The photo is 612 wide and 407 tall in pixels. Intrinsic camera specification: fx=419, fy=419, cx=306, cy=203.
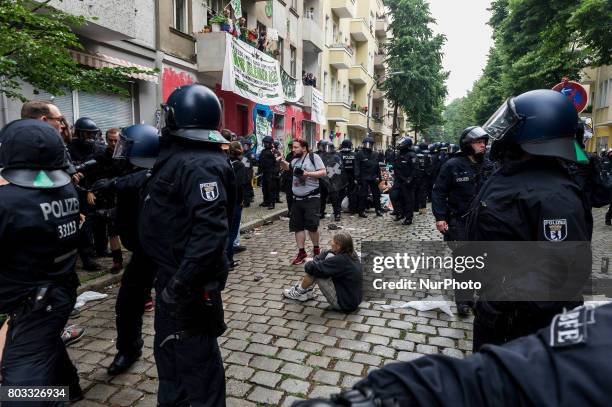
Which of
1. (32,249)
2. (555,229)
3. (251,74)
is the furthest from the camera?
(251,74)

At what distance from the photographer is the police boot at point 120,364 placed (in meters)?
3.29

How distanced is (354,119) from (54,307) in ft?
104

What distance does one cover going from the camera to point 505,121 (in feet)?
7.16

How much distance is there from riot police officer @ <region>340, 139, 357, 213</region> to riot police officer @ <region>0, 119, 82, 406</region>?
983 cm

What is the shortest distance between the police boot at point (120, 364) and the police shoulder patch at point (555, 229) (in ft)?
10.2

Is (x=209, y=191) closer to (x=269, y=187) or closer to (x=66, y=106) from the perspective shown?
(x=66, y=106)

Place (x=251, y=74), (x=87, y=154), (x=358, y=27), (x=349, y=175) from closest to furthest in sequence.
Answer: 1. (x=87, y=154)
2. (x=349, y=175)
3. (x=251, y=74)
4. (x=358, y=27)

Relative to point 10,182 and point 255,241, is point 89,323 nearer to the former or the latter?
point 10,182

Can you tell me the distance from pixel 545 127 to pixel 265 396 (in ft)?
8.21

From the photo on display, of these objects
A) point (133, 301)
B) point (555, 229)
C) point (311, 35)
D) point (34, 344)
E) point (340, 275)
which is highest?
point (311, 35)

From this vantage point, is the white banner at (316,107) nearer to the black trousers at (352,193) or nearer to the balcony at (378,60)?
Result: the black trousers at (352,193)

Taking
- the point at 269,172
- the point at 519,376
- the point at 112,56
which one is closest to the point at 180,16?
the point at 112,56

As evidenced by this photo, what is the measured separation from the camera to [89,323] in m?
4.25

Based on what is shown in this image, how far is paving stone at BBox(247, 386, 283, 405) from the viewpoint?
298cm
